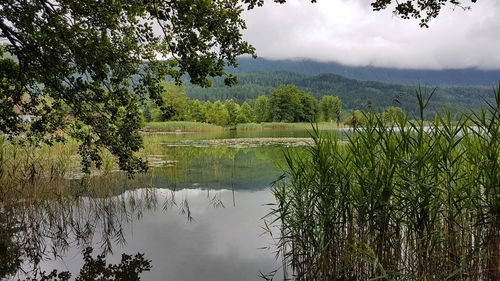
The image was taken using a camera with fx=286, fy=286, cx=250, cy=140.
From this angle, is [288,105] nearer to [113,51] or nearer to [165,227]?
[165,227]

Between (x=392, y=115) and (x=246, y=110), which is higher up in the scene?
(x=246, y=110)

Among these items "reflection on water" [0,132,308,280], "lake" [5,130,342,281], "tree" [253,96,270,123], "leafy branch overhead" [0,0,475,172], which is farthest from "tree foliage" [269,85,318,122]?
"leafy branch overhead" [0,0,475,172]

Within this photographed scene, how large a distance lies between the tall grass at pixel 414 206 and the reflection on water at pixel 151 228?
1382 mm

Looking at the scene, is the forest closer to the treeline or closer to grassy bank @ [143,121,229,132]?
the treeline

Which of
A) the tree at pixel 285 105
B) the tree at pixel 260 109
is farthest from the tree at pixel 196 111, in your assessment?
the tree at pixel 260 109

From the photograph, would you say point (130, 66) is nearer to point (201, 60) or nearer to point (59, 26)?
point (59, 26)

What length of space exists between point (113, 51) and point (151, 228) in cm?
398

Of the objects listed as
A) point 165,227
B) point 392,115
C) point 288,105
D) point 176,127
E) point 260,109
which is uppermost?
point 288,105

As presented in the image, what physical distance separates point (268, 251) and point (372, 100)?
340 centimetres

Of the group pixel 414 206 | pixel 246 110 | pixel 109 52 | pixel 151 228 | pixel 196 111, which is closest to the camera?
pixel 414 206

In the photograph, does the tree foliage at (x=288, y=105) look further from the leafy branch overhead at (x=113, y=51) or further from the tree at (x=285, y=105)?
the leafy branch overhead at (x=113, y=51)

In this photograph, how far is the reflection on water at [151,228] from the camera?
16.6ft

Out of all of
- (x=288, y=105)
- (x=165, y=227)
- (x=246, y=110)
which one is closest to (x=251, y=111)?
(x=246, y=110)

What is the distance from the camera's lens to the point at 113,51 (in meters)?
4.93
